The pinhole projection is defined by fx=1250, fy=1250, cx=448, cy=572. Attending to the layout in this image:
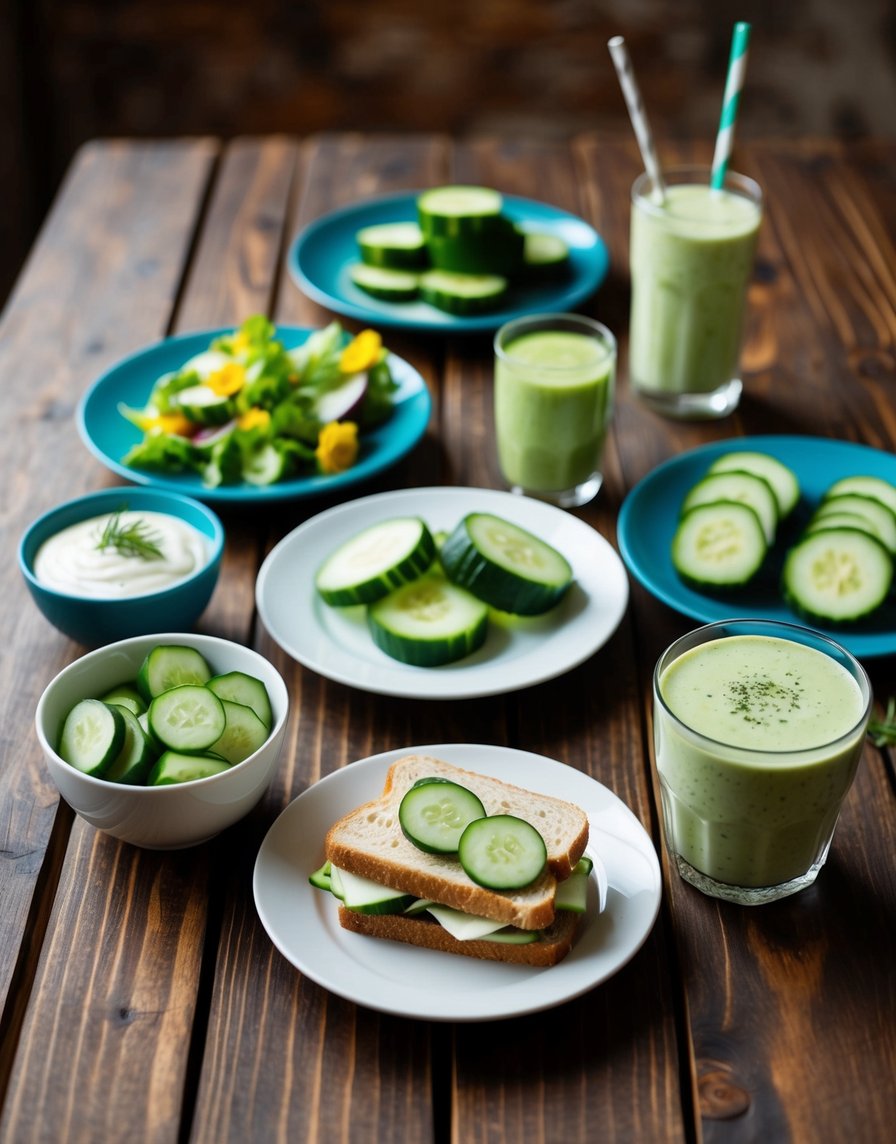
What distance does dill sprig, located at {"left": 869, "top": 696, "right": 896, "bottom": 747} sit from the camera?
1359 millimetres

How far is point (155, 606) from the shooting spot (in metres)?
1.49

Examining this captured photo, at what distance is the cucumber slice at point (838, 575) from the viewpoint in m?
1.52

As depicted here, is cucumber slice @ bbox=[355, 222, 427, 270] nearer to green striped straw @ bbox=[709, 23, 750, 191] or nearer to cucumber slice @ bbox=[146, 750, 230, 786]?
green striped straw @ bbox=[709, 23, 750, 191]

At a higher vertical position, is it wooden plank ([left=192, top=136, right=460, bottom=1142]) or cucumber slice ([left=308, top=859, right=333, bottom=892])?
cucumber slice ([left=308, top=859, right=333, bottom=892])

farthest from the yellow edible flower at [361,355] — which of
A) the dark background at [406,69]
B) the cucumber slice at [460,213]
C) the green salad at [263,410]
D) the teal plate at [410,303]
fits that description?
the dark background at [406,69]

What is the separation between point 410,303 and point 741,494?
2.76ft

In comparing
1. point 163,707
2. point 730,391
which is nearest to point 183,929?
point 163,707

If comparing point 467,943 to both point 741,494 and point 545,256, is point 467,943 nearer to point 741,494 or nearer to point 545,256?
point 741,494

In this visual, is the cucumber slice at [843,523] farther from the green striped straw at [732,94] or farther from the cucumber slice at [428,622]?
the green striped straw at [732,94]

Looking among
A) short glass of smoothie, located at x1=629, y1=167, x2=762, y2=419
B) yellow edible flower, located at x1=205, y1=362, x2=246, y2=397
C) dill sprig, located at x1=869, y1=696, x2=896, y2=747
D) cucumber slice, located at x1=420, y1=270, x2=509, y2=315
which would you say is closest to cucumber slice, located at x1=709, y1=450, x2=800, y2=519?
short glass of smoothie, located at x1=629, y1=167, x2=762, y2=419

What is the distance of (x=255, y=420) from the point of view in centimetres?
184

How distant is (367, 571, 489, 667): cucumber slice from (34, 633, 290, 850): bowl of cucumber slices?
8.6 inches

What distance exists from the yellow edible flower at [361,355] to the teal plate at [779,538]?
1.55 feet

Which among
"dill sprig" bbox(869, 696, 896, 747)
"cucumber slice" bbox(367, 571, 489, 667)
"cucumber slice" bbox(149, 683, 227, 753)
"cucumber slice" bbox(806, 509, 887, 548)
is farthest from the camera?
"cucumber slice" bbox(806, 509, 887, 548)
